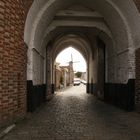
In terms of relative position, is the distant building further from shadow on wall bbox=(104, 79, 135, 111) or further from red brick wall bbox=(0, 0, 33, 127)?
red brick wall bbox=(0, 0, 33, 127)

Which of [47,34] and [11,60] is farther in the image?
[47,34]

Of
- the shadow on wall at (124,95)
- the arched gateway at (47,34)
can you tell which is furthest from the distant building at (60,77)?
the shadow on wall at (124,95)

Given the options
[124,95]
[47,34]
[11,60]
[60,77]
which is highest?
[47,34]

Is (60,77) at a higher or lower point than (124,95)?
higher

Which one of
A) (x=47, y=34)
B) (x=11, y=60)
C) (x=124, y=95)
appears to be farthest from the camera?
(x=47, y=34)

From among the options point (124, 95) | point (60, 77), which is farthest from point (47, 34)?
point (60, 77)

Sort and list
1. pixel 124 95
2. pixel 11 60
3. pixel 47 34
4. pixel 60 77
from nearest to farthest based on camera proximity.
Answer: pixel 11 60 → pixel 124 95 → pixel 47 34 → pixel 60 77

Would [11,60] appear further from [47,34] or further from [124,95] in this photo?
[47,34]

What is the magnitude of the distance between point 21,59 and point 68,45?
24157 millimetres

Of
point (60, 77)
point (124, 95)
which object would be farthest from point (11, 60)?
point (60, 77)

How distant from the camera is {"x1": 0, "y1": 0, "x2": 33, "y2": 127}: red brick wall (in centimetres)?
787

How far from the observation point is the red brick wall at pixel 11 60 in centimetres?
787

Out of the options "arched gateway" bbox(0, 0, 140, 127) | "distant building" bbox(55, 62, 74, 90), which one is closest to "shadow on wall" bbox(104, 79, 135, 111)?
"arched gateway" bbox(0, 0, 140, 127)

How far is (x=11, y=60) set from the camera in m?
8.59
